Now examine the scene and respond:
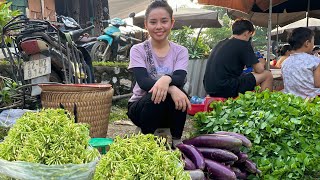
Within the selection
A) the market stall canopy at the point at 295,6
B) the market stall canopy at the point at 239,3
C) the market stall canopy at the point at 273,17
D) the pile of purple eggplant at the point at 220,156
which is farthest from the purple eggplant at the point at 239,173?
the market stall canopy at the point at 273,17

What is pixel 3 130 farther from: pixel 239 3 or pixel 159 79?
pixel 239 3

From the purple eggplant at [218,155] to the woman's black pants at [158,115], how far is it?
0.40 meters

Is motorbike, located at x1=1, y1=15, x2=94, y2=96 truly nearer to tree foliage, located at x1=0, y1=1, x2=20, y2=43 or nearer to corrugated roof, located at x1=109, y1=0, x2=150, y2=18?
tree foliage, located at x1=0, y1=1, x2=20, y2=43

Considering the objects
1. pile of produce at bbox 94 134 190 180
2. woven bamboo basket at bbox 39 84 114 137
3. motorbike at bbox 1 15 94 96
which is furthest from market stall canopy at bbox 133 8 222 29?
pile of produce at bbox 94 134 190 180

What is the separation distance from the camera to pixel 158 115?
2912 mm

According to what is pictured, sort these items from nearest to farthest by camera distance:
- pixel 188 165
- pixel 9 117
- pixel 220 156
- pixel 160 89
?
pixel 188 165, pixel 220 156, pixel 160 89, pixel 9 117

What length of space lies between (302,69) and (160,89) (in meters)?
2.34

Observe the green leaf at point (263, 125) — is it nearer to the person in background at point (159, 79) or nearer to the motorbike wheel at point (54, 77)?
the person in background at point (159, 79)

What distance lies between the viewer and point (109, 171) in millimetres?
1430

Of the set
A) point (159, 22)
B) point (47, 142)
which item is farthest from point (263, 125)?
point (47, 142)

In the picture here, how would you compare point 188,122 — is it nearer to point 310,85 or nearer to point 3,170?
point 310,85

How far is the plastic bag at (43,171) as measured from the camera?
1446 millimetres

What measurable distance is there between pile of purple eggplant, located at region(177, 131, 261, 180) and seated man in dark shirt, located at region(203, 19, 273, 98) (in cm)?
190

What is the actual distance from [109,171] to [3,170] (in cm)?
47
